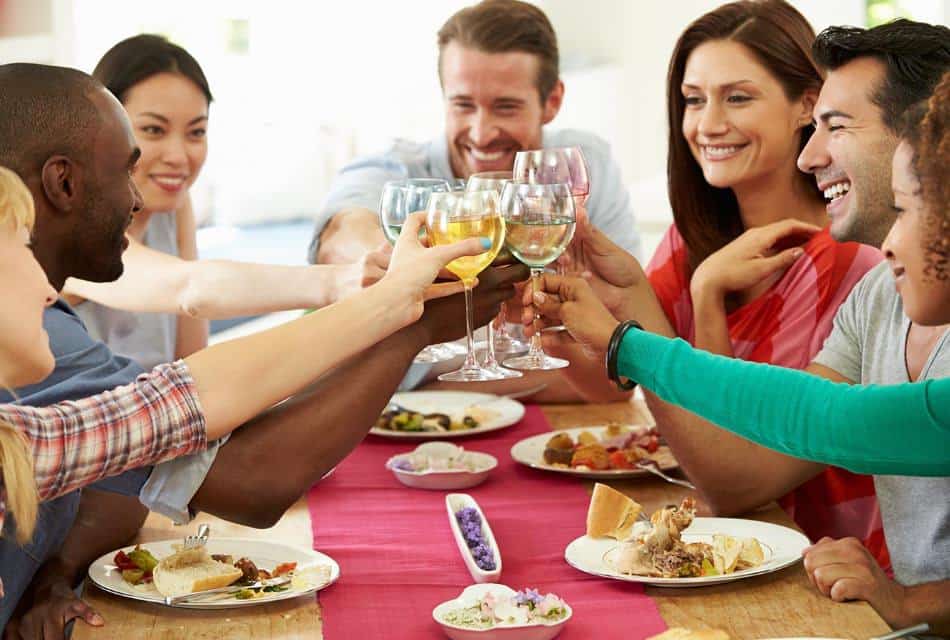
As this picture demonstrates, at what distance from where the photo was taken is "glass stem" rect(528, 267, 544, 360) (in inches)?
71.6

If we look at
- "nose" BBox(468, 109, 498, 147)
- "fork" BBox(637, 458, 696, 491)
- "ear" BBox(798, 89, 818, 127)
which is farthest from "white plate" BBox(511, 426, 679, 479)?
"nose" BBox(468, 109, 498, 147)

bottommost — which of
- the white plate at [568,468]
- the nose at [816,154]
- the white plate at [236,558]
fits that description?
the white plate at [568,468]

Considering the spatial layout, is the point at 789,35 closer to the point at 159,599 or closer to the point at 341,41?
the point at 159,599

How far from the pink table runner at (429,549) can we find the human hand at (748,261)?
18.3 inches

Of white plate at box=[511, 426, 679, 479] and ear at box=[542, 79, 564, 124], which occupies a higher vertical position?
ear at box=[542, 79, 564, 124]

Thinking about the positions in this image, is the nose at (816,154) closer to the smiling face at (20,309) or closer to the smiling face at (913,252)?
the smiling face at (913,252)

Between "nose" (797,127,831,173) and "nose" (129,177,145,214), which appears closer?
"nose" (129,177,145,214)

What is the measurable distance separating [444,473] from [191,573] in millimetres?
565

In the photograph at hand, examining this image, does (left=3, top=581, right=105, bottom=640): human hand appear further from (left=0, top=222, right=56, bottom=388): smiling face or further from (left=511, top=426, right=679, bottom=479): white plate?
(left=511, top=426, right=679, bottom=479): white plate

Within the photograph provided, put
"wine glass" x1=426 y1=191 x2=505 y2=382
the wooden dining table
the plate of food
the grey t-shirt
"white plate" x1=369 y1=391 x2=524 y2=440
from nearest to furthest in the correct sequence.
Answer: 1. the wooden dining table
2. the plate of food
3. "wine glass" x1=426 y1=191 x2=505 y2=382
4. the grey t-shirt
5. "white plate" x1=369 y1=391 x2=524 y2=440

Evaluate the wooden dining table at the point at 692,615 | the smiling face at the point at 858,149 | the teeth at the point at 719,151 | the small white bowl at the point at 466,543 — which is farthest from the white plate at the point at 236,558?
the teeth at the point at 719,151

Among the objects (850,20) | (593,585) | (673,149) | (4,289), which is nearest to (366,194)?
(673,149)

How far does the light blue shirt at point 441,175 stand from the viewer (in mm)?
3049

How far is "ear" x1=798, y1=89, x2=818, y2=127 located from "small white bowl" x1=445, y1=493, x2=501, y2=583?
1004mm
